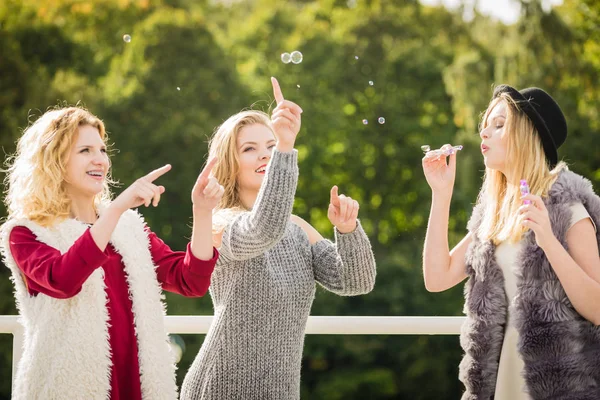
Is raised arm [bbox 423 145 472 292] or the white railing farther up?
raised arm [bbox 423 145 472 292]

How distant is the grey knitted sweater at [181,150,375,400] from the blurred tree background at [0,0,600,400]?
12309mm

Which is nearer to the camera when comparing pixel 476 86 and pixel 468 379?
pixel 468 379

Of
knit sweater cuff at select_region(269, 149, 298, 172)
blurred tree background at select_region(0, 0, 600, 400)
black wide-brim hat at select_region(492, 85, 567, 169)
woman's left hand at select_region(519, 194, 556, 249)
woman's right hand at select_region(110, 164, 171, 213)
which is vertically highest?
blurred tree background at select_region(0, 0, 600, 400)

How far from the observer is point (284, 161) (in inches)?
86.8

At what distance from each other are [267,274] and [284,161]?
37 centimetres

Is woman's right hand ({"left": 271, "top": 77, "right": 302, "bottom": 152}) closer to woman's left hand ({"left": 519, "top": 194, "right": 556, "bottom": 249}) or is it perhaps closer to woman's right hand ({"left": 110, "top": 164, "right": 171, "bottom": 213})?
woman's right hand ({"left": 110, "top": 164, "right": 171, "bottom": 213})

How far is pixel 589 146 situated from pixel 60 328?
44.9 ft

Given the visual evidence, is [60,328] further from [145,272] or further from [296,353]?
[296,353]

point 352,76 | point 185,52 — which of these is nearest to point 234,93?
point 185,52

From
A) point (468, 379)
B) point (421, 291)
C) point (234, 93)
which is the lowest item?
point (468, 379)

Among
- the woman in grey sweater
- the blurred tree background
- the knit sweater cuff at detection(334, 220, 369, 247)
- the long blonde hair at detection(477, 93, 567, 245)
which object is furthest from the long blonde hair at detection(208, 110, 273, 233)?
the blurred tree background

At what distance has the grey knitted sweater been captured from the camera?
220cm

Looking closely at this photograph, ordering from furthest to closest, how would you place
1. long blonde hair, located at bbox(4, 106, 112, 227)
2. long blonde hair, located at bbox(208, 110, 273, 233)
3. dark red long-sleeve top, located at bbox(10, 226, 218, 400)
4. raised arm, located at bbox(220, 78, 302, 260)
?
long blonde hair, located at bbox(208, 110, 273, 233) → long blonde hair, located at bbox(4, 106, 112, 227) → raised arm, located at bbox(220, 78, 302, 260) → dark red long-sleeve top, located at bbox(10, 226, 218, 400)

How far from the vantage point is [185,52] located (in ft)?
53.9
